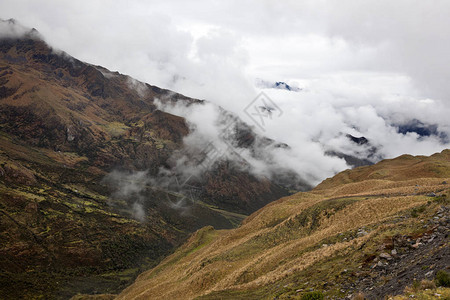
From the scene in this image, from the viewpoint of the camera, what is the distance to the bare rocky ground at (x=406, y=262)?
1834cm

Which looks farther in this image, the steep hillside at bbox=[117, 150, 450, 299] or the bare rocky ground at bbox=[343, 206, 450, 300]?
the steep hillside at bbox=[117, 150, 450, 299]

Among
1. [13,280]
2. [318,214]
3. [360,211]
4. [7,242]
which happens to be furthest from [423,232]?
[7,242]

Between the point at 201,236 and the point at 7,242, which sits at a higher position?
the point at 7,242

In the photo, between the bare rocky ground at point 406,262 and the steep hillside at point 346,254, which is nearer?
the bare rocky ground at point 406,262

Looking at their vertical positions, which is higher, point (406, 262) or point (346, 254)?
point (406, 262)

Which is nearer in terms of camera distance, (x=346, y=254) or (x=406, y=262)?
(x=406, y=262)

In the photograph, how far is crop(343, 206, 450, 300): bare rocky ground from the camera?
60.2 feet

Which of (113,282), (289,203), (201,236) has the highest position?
(289,203)

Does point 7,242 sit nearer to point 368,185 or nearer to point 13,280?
point 13,280

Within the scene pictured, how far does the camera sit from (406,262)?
830 inches

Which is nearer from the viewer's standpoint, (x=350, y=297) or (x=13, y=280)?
(x=350, y=297)

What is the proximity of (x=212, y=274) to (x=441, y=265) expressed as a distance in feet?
123

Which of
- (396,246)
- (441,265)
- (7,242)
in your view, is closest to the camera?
(441,265)

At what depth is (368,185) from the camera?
242ft
